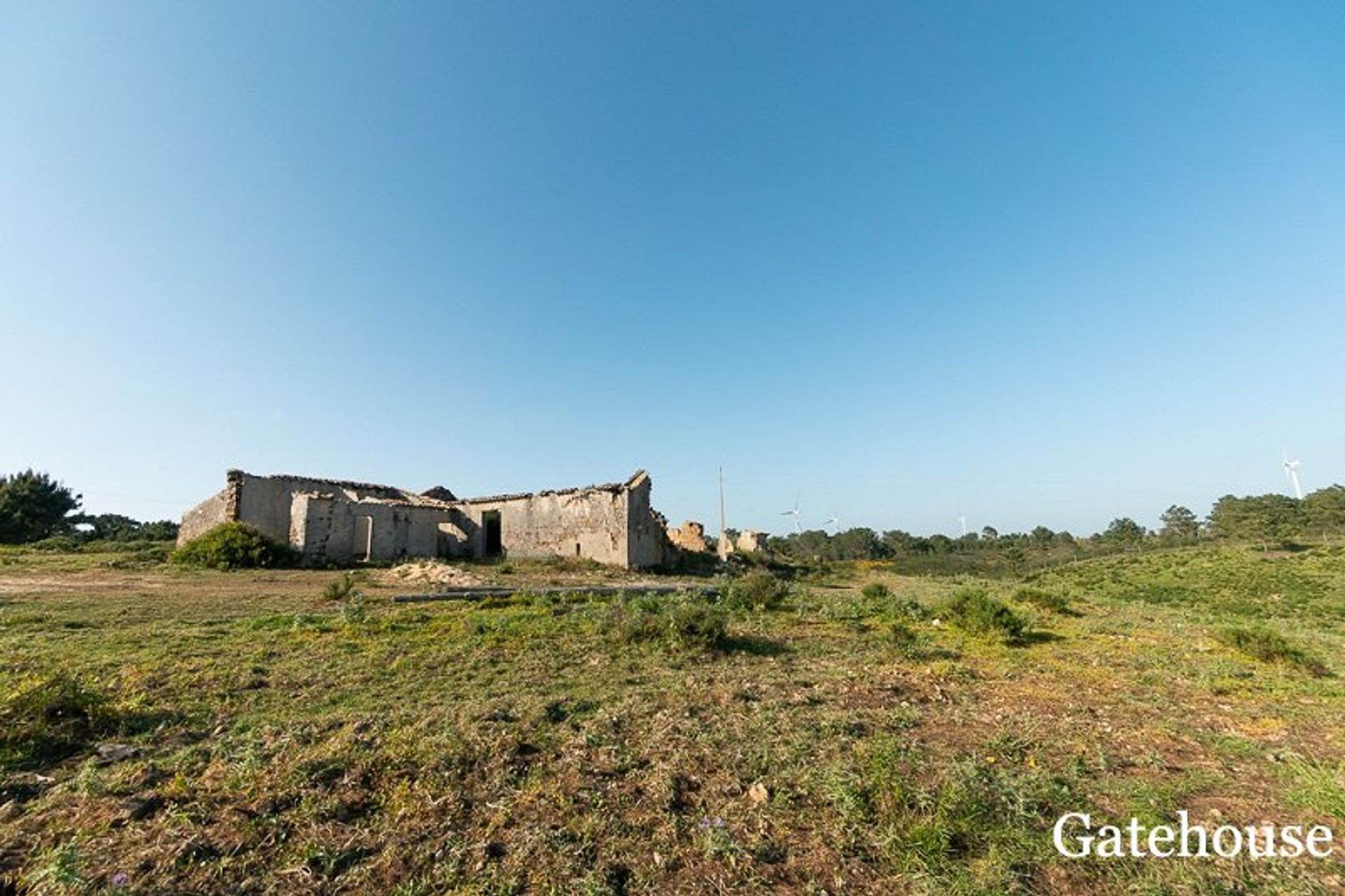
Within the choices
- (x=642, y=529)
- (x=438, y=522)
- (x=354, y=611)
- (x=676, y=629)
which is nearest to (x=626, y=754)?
(x=676, y=629)

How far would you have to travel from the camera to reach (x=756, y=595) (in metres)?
12.2

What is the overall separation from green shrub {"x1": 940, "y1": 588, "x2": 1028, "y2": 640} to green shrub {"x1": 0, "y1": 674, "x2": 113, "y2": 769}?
435 inches

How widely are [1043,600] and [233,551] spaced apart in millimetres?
23168

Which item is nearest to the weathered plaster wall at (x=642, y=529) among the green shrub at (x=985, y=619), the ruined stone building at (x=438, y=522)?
the ruined stone building at (x=438, y=522)

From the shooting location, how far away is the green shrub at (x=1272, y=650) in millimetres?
7445

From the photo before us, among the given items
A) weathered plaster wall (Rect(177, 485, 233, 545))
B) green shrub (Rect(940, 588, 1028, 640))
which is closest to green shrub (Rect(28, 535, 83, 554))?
weathered plaster wall (Rect(177, 485, 233, 545))

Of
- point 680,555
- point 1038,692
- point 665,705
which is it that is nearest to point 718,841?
point 665,705

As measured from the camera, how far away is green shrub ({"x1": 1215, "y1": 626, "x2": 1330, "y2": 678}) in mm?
7445

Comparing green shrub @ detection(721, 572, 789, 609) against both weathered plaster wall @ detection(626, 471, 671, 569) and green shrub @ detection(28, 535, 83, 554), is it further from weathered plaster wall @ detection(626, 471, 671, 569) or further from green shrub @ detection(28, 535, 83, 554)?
green shrub @ detection(28, 535, 83, 554)

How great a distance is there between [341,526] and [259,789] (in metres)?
19.9

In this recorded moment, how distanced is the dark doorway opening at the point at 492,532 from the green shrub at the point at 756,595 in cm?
1556

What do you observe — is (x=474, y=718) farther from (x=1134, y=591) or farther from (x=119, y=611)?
(x=1134, y=591)

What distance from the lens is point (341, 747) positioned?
4180 millimetres

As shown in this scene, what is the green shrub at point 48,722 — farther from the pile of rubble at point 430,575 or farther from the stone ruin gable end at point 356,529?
the stone ruin gable end at point 356,529
